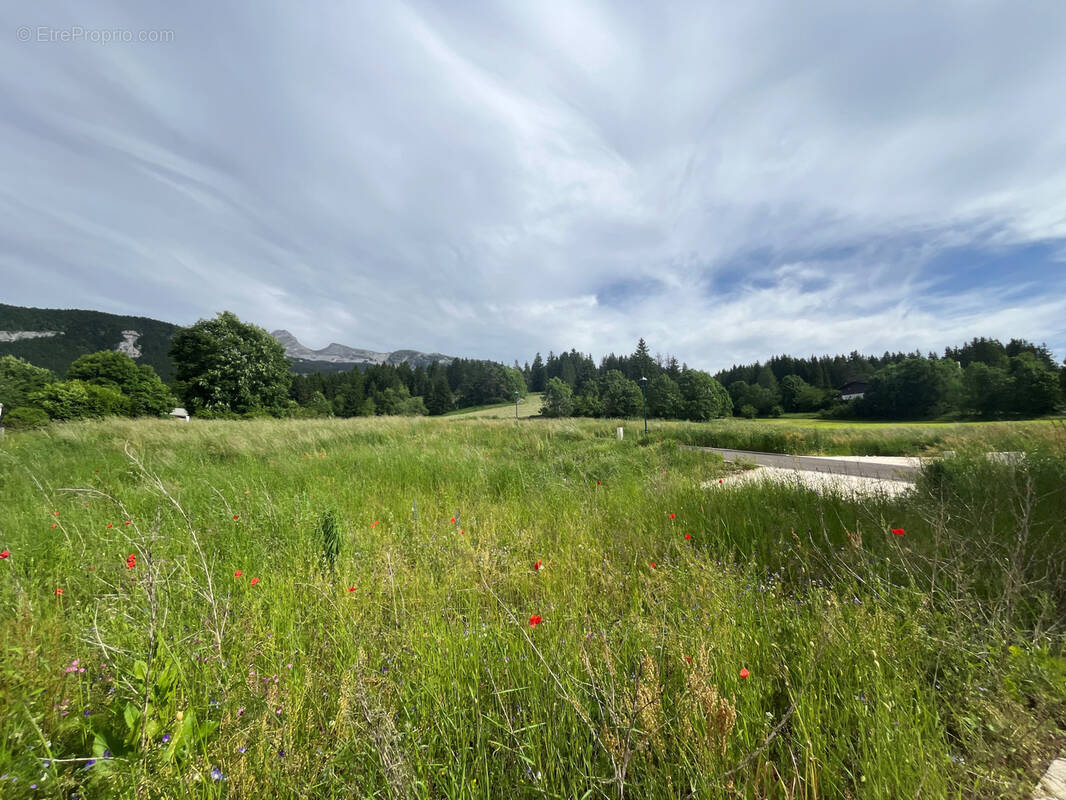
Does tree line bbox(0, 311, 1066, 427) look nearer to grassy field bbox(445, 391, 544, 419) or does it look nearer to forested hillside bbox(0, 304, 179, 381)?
grassy field bbox(445, 391, 544, 419)

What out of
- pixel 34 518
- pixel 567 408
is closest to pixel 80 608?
pixel 34 518

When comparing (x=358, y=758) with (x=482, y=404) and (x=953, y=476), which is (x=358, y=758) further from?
(x=482, y=404)

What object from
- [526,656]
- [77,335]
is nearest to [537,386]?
→ [526,656]

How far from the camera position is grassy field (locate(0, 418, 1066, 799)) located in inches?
52.1

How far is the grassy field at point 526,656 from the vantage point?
4.34 feet

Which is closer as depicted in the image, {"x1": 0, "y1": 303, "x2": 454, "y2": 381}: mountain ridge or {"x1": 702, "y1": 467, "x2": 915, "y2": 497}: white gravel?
{"x1": 702, "y1": 467, "x2": 915, "y2": 497}: white gravel

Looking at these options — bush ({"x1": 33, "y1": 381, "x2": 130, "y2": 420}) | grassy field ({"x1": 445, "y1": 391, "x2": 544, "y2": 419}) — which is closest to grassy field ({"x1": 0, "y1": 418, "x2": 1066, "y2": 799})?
bush ({"x1": 33, "y1": 381, "x2": 130, "y2": 420})

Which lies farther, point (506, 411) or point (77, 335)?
point (77, 335)

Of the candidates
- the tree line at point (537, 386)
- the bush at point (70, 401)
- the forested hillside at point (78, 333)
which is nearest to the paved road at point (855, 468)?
the tree line at point (537, 386)

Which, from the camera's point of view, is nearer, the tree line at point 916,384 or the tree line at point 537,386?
the tree line at point 537,386

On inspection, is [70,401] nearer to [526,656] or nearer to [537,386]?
[526,656]

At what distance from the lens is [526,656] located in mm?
1933

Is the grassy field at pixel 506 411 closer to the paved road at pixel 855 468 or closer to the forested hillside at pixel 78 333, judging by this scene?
the paved road at pixel 855 468

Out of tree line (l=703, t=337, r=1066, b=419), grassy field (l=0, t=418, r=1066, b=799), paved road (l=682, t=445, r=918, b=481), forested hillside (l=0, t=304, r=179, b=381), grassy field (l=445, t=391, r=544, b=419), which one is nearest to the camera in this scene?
grassy field (l=0, t=418, r=1066, b=799)
